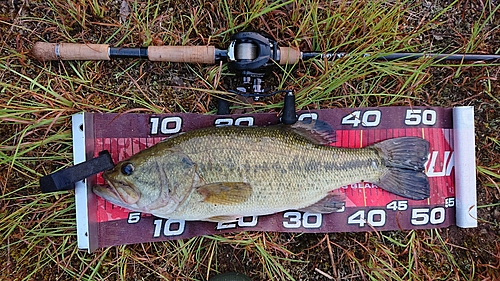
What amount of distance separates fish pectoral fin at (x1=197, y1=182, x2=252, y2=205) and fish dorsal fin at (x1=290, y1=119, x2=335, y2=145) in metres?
0.64

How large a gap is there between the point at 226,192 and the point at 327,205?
2.91 feet

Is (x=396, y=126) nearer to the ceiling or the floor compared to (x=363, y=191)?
nearer to the ceiling

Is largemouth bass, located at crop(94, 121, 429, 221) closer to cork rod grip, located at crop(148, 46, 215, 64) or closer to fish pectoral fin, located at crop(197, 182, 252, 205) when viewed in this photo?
fish pectoral fin, located at crop(197, 182, 252, 205)

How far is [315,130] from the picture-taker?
3.03 metres

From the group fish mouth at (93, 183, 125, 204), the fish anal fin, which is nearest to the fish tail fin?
the fish anal fin

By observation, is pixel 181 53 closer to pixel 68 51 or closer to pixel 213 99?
pixel 213 99

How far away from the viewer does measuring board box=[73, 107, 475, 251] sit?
3.11 metres

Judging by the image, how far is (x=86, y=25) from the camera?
3.25 metres

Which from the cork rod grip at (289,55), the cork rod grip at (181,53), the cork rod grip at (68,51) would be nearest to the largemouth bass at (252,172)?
the cork rod grip at (289,55)

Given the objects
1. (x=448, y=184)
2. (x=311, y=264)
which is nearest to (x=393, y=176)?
(x=448, y=184)

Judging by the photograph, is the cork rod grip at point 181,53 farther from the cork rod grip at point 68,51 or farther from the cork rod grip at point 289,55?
the cork rod grip at point 289,55

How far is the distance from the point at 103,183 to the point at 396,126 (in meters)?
2.56

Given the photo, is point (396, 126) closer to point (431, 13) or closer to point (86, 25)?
point (431, 13)

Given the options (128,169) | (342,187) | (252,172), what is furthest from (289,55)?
(128,169)
